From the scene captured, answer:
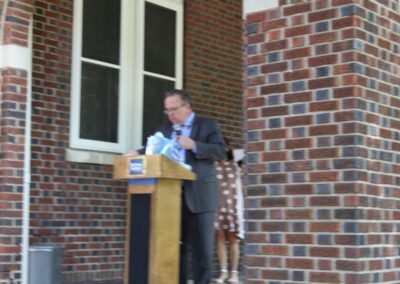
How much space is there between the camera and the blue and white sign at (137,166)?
16.6ft

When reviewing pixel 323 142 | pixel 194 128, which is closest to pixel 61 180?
pixel 194 128

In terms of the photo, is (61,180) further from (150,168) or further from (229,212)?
(150,168)

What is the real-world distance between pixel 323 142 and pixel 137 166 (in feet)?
4.71

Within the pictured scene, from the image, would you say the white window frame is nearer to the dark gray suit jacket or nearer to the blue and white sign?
the dark gray suit jacket

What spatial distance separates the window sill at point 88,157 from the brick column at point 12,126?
0.94 metres

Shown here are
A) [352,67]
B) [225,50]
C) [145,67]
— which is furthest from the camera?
[225,50]

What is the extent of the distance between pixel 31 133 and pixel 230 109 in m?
3.50

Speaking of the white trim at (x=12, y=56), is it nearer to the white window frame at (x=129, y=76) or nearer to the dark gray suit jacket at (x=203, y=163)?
the white window frame at (x=129, y=76)

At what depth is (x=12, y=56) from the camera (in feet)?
21.6

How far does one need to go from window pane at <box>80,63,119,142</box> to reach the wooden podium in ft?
8.91

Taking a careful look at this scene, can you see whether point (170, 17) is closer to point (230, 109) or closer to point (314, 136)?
point (230, 109)

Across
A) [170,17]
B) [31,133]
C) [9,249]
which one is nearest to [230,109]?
[170,17]

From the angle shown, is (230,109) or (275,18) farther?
(230,109)

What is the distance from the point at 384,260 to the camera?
4.47 meters
